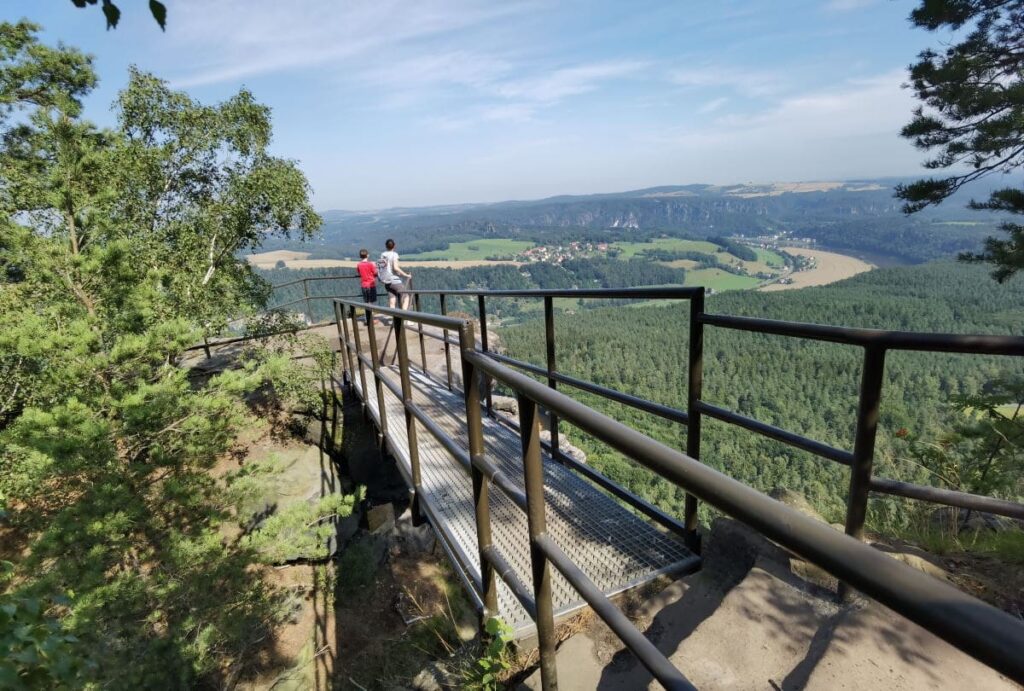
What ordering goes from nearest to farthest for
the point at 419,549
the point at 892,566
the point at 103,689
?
the point at 892,566 < the point at 103,689 < the point at 419,549

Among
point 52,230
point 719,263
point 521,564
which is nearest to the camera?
point 521,564

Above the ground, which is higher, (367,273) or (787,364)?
(367,273)

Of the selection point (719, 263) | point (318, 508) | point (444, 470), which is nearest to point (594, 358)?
point (318, 508)

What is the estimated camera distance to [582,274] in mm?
99875

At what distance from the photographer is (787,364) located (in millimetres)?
46312

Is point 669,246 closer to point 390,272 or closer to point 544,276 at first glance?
point 544,276

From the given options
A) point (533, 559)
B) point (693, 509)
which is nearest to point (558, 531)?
point (693, 509)

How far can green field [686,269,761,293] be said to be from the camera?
91537 mm

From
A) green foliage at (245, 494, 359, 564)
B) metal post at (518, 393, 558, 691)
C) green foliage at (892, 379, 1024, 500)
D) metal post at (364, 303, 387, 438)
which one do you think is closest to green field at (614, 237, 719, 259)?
green foliage at (245, 494, 359, 564)

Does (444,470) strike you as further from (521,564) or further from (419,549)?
(419,549)

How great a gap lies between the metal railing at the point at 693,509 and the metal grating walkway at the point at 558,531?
0.91ft

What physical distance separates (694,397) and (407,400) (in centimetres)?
160

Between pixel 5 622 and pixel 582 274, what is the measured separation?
100563mm

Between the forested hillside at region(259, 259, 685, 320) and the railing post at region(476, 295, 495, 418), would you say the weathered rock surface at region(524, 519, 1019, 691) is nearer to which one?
the railing post at region(476, 295, 495, 418)
